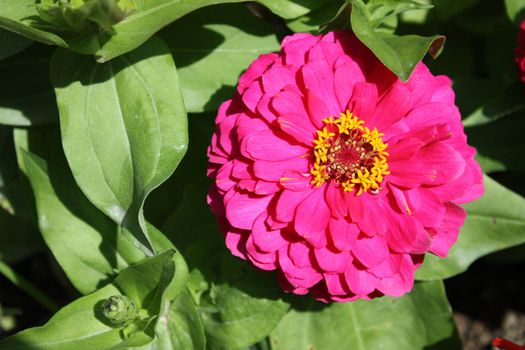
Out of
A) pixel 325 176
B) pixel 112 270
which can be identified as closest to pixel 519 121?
pixel 325 176

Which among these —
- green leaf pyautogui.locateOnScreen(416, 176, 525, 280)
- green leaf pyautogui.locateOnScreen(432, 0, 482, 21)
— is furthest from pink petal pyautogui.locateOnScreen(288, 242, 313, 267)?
green leaf pyautogui.locateOnScreen(432, 0, 482, 21)

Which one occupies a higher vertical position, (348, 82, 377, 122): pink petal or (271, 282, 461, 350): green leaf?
(348, 82, 377, 122): pink petal

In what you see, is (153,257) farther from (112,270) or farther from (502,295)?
(502,295)

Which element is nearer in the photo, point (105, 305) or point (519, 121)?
point (105, 305)

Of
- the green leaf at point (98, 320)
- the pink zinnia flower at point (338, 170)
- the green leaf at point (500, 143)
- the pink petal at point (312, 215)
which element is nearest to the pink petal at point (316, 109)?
the pink zinnia flower at point (338, 170)

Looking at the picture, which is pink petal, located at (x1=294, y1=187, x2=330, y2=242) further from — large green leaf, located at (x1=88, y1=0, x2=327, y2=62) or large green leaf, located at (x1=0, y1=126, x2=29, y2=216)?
large green leaf, located at (x1=0, y1=126, x2=29, y2=216)

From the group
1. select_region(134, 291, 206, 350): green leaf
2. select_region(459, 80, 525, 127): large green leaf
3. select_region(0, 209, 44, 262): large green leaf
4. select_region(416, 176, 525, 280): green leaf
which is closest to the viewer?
select_region(134, 291, 206, 350): green leaf

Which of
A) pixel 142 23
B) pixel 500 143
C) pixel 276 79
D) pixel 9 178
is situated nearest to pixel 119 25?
pixel 142 23
